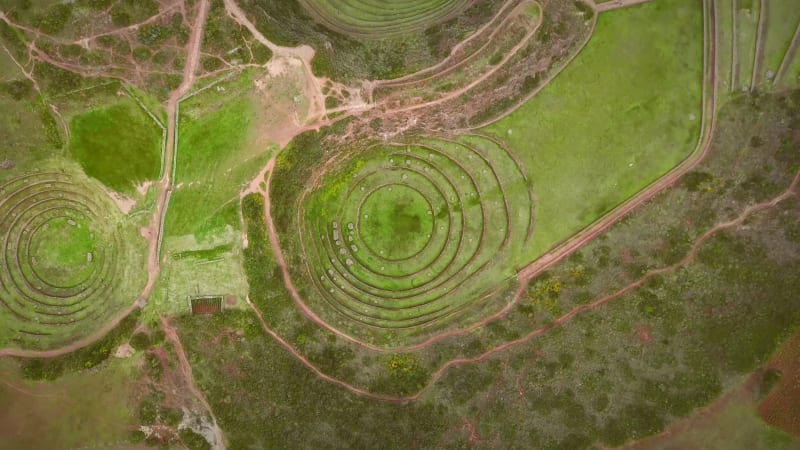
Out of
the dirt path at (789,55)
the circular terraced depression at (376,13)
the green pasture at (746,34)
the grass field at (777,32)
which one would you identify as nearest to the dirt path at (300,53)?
the circular terraced depression at (376,13)

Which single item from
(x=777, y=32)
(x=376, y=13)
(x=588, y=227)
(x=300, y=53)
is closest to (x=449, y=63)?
(x=376, y=13)

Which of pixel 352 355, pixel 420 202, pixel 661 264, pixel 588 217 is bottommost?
pixel 352 355

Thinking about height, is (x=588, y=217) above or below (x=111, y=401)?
above

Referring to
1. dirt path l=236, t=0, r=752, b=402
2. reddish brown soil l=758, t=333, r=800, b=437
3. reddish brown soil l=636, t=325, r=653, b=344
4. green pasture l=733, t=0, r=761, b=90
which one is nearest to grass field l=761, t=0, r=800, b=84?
green pasture l=733, t=0, r=761, b=90

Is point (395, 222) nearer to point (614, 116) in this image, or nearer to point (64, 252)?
point (614, 116)

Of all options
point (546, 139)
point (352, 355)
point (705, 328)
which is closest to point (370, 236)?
point (352, 355)

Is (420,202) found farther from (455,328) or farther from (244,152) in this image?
(244,152)

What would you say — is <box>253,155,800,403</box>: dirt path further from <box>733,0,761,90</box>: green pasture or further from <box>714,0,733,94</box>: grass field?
<box>714,0,733,94</box>: grass field
